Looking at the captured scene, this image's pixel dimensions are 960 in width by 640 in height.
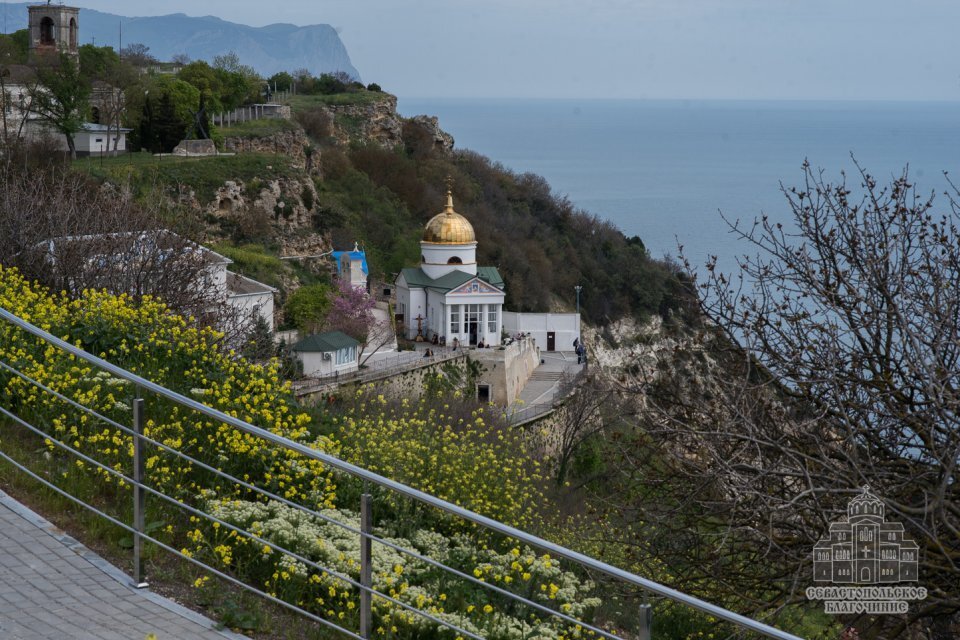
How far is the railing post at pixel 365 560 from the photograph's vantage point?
14.0 feet

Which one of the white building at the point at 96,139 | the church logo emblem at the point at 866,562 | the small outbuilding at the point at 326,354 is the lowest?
the small outbuilding at the point at 326,354

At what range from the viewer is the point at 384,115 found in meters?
69.4

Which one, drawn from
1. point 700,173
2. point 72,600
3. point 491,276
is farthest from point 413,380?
point 700,173

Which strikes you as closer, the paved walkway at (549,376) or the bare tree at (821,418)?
the bare tree at (821,418)

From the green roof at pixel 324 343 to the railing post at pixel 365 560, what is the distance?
24.9 m

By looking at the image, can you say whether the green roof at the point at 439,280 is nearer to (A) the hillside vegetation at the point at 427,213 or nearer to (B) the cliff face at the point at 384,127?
(A) the hillside vegetation at the point at 427,213

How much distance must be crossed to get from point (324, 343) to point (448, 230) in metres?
11.9

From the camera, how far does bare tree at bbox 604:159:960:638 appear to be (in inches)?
281

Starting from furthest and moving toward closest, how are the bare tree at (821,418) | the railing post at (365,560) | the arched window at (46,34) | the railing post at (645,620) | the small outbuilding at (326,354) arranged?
the arched window at (46,34) → the small outbuilding at (326,354) → the bare tree at (821,418) → the railing post at (365,560) → the railing post at (645,620)

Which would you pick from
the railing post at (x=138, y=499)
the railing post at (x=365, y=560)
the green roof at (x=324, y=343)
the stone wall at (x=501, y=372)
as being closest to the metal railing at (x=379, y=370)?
the green roof at (x=324, y=343)

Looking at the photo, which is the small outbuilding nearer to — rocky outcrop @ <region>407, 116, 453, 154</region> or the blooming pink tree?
the blooming pink tree

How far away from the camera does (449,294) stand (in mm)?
38500

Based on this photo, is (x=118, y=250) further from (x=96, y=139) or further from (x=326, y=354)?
(x=96, y=139)

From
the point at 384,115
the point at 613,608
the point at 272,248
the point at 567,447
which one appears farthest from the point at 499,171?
the point at 613,608
